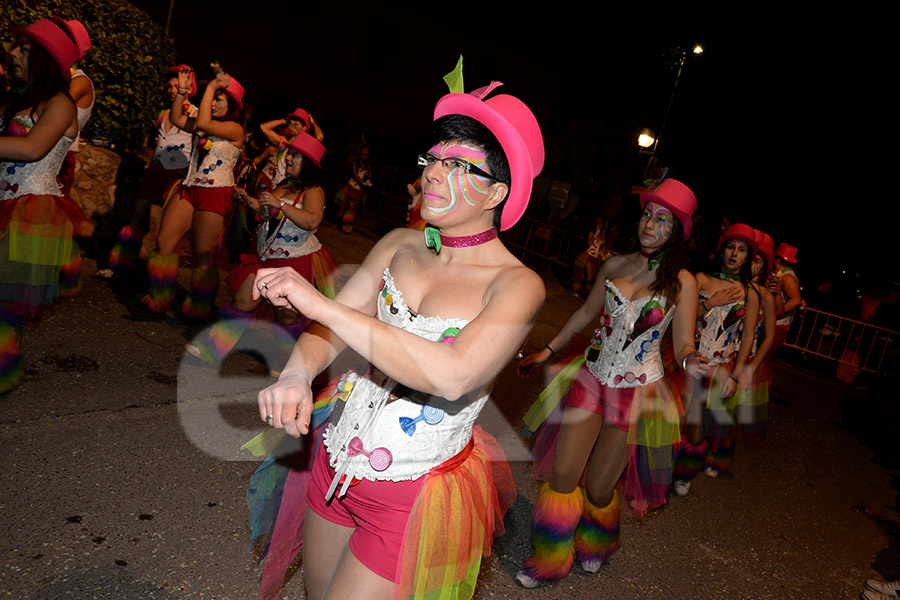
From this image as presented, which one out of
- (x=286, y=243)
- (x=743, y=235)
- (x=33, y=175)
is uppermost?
(x=743, y=235)

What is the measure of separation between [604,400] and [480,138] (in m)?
2.38

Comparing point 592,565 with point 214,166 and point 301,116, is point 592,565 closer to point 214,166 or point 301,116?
point 214,166

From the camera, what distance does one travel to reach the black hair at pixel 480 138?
2.13m

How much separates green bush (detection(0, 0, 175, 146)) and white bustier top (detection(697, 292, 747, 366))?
7.37 m

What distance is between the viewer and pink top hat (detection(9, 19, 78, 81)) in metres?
3.91

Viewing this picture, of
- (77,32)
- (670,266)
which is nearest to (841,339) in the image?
(670,266)

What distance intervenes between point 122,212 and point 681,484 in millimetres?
7246

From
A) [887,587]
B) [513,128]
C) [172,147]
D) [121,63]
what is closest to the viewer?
[513,128]

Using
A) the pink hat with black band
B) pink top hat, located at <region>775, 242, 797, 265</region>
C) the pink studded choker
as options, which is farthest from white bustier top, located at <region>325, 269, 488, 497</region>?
pink top hat, located at <region>775, 242, 797, 265</region>

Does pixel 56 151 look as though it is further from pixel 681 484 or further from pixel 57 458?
→ pixel 681 484

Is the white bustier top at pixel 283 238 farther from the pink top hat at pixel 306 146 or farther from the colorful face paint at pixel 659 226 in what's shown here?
the colorful face paint at pixel 659 226

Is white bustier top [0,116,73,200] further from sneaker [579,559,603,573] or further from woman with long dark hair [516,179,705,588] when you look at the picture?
sneaker [579,559,603,573]

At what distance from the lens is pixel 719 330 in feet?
20.5

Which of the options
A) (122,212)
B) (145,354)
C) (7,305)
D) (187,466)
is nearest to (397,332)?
(187,466)
